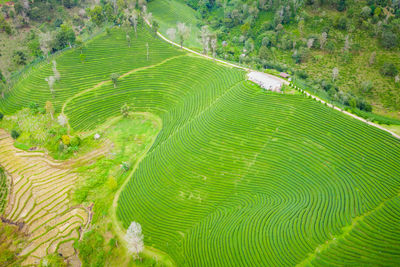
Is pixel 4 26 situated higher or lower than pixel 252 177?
higher

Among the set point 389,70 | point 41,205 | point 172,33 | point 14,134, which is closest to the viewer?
point 41,205

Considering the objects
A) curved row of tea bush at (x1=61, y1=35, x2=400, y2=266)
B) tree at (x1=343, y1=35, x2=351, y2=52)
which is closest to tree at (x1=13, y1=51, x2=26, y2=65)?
curved row of tea bush at (x1=61, y1=35, x2=400, y2=266)

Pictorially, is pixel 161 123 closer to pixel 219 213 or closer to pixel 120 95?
pixel 120 95

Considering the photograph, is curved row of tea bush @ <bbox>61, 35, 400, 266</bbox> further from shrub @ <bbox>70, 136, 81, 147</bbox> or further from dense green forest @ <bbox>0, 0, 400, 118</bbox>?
dense green forest @ <bbox>0, 0, 400, 118</bbox>

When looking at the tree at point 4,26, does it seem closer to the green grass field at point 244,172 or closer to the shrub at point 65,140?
the green grass field at point 244,172

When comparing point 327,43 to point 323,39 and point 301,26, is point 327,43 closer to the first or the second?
point 323,39

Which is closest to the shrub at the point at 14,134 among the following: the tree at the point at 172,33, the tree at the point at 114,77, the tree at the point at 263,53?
the tree at the point at 114,77

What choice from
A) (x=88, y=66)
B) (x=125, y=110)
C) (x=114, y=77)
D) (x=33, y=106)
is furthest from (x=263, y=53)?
(x=33, y=106)

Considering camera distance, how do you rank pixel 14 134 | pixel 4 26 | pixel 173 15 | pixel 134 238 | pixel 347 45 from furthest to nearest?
pixel 173 15, pixel 4 26, pixel 347 45, pixel 14 134, pixel 134 238
